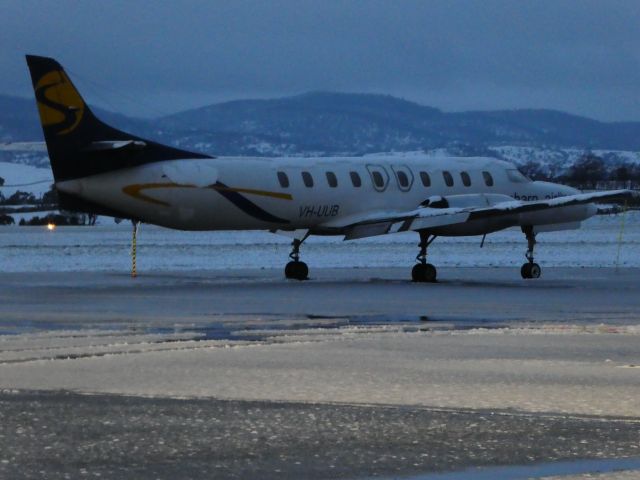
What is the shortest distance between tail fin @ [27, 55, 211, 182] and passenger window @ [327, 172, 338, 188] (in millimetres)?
5486

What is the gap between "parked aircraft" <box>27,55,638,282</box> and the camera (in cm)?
3194

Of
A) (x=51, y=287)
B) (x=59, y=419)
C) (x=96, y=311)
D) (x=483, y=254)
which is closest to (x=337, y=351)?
(x=59, y=419)

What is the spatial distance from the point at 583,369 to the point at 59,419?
561 cm

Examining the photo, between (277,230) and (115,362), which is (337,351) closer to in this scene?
(115,362)

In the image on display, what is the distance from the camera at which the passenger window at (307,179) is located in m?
35.4

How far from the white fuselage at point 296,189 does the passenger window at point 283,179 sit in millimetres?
25

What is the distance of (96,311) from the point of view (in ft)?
73.6

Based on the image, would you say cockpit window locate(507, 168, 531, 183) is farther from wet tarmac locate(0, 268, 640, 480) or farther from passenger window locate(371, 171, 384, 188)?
wet tarmac locate(0, 268, 640, 480)

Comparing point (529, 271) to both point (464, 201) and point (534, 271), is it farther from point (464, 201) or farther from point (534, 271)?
point (464, 201)

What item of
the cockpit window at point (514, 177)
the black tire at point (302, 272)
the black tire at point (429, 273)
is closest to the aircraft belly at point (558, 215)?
the cockpit window at point (514, 177)

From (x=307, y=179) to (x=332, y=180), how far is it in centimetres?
77

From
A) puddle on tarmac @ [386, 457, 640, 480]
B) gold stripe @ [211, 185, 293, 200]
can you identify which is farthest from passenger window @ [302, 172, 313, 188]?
puddle on tarmac @ [386, 457, 640, 480]

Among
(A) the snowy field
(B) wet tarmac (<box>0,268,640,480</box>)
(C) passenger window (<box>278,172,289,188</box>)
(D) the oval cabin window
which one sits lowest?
(B) wet tarmac (<box>0,268,640,480</box>)

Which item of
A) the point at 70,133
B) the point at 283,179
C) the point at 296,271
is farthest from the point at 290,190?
the point at 70,133
